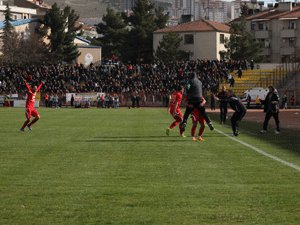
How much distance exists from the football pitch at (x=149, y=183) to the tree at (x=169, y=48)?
85.2 meters

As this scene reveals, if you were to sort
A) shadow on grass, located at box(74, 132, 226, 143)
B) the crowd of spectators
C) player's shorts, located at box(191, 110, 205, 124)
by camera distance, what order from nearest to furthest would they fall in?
shadow on grass, located at box(74, 132, 226, 143) < player's shorts, located at box(191, 110, 205, 124) < the crowd of spectators

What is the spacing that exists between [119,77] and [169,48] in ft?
86.2

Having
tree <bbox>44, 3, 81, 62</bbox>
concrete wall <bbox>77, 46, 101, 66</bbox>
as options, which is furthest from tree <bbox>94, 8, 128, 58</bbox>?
tree <bbox>44, 3, 81, 62</bbox>

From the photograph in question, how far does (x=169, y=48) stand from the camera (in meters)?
107

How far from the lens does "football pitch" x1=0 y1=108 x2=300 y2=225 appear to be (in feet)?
31.1

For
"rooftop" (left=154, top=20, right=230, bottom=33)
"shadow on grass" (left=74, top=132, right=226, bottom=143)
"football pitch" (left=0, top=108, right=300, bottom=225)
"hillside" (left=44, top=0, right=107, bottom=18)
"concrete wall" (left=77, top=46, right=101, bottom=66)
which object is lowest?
"shadow on grass" (left=74, top=132, right=226, bottom=143)

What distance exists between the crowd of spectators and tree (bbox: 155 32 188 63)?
908 inches

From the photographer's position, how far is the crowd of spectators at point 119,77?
3039 inches

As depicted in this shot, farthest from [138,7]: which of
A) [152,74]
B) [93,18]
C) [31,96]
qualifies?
[31,96]

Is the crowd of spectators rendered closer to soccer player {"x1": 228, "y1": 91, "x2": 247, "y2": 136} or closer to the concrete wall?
the concrete wall

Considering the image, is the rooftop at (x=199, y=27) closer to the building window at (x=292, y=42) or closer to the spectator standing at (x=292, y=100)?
the building window at (x=292, y=42)

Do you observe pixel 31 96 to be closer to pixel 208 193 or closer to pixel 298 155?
pixel 298 155

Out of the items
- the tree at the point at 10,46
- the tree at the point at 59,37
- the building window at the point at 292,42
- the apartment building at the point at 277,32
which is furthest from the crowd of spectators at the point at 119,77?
the apartment building at the point at 277,32

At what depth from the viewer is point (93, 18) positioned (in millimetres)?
197250
